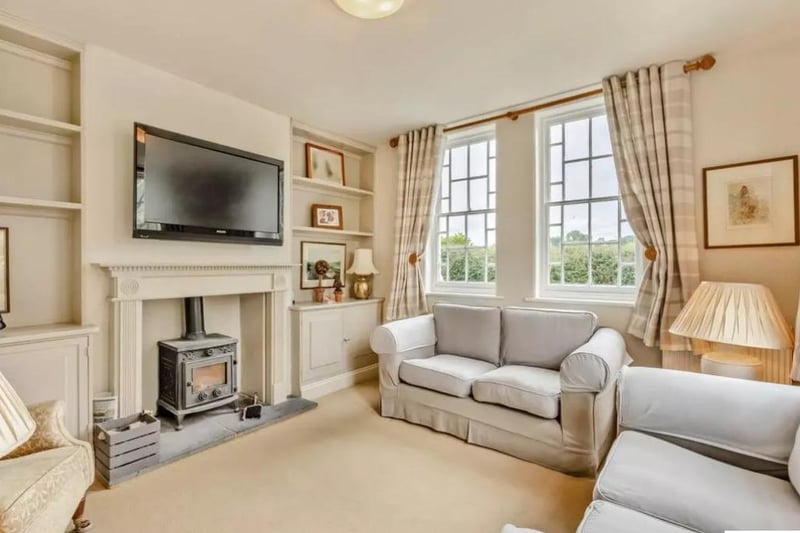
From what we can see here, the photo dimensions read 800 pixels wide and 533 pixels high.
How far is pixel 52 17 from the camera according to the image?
211 centimetres

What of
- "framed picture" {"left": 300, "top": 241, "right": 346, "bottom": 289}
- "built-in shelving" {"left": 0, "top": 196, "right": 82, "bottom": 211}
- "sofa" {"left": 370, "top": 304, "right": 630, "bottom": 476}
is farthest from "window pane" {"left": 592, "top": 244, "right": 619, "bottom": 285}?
"built-in shelving" {"left": 0, "top": 196, "right": 82, "bottom": 211}

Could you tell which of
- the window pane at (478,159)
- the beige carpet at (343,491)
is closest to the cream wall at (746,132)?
the beige carpet at (343,491)

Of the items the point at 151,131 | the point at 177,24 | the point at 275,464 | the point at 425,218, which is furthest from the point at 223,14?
the point at 275,464

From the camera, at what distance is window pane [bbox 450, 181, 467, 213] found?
390 cm

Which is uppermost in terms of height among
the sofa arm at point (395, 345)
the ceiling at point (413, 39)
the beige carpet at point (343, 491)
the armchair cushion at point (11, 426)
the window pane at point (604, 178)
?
the ceiling at point (413, 39)

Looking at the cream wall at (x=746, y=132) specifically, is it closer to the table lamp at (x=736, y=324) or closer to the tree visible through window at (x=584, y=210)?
the tree visible through window at (x=584, y=210)

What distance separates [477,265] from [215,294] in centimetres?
233

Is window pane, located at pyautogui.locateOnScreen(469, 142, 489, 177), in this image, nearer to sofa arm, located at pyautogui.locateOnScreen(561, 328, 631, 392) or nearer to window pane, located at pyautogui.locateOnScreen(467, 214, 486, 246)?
window pane, located at pyautogui.locateOnScreen(467, 214, 486, 246)

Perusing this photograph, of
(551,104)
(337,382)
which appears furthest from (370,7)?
(337,382)

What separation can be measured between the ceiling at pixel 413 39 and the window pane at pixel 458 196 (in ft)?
3.23

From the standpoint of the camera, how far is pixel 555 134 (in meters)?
3.33

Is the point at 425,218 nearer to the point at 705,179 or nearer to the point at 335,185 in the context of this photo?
the point at 335,185

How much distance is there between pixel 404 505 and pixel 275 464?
866mm

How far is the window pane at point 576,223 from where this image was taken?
3201 millimetres
